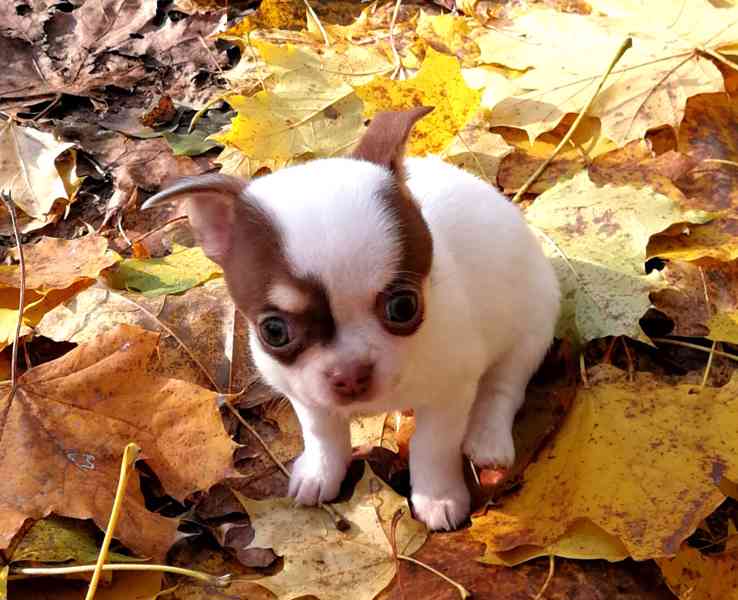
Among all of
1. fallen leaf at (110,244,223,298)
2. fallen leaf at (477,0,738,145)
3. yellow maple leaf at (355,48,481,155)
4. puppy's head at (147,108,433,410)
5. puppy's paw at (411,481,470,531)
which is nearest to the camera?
puppy's head at (147,108,433,410)

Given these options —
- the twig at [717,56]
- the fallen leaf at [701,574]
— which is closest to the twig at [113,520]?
the fallen leaf at [701,574]

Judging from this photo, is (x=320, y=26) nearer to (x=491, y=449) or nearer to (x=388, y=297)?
(x=491, y=449)

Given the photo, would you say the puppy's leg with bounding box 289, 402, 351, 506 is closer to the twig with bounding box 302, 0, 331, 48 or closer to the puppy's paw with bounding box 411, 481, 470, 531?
the puppy's paw with bounding box 411, 481, 470, 531

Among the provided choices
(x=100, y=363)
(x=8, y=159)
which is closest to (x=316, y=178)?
(x=100, y=363)

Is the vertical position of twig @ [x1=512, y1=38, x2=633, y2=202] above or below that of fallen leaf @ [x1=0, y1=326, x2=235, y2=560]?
above

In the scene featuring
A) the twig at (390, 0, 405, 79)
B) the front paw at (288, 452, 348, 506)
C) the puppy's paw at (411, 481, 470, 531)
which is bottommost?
the front paw at (288, 452, 348, 506)

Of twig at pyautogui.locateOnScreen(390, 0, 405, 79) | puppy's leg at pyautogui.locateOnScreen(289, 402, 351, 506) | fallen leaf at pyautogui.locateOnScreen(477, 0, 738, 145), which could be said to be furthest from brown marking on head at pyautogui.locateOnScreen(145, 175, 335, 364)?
twig at pyautogui.locateOnScreen(390, 0, 405, 79)
